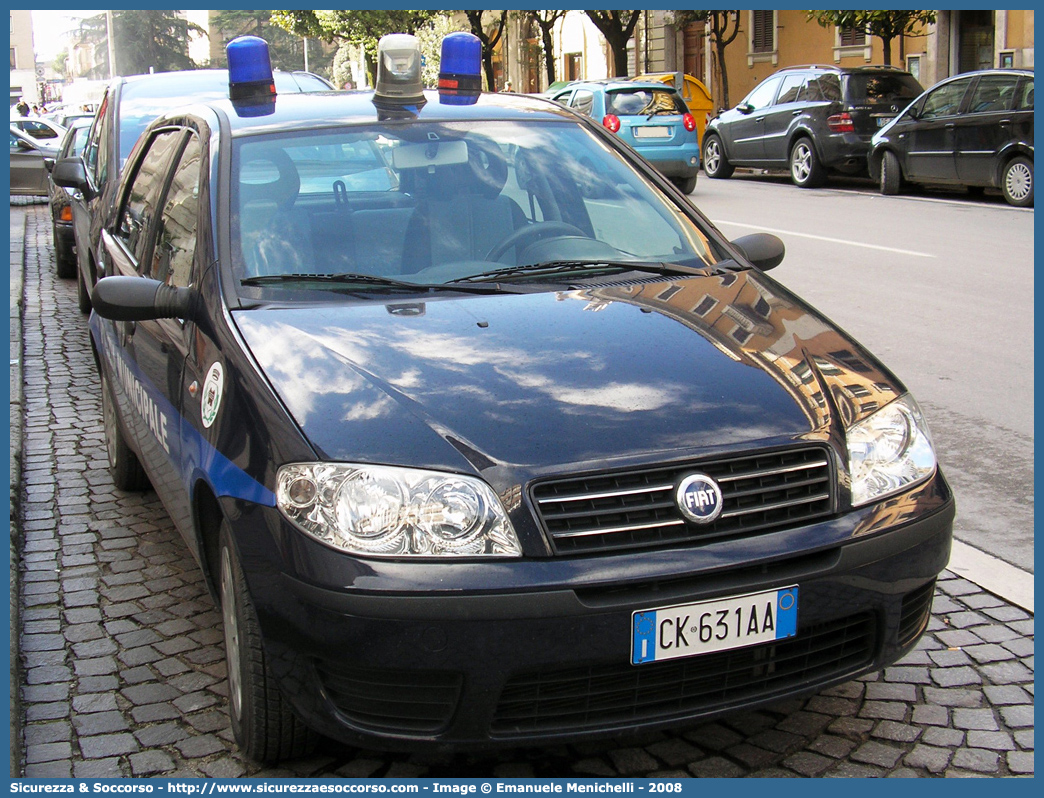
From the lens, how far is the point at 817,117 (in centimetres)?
1902

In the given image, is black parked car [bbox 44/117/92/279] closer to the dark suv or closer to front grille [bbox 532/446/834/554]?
front grille [bbox 532/446/834/554]

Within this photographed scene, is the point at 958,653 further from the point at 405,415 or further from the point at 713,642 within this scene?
the point at 405,415

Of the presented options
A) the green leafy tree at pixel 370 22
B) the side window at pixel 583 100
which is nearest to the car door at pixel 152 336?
the side window at pixel 583 100

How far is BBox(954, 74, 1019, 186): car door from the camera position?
15336 millimetres

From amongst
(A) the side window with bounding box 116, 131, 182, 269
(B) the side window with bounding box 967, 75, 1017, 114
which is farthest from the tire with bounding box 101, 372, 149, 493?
(B) the side window with bounding box 967, 75, 1017, 114

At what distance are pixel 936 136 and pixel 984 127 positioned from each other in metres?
0.98

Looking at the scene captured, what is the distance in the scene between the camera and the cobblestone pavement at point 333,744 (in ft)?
9.99

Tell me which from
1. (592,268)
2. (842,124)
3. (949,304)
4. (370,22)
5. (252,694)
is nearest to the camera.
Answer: (252,694)

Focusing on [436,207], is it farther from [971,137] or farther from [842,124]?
[842,124]

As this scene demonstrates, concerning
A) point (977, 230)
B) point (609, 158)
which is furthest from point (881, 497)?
point (977, 230)

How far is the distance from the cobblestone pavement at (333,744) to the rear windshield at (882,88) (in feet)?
52.4

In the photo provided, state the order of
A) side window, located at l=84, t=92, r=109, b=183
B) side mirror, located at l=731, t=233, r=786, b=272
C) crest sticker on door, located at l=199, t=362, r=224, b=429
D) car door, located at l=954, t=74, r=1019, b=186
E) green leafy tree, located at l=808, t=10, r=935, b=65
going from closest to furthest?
crest sticker on door, located at l=199, t=362, r=224, b=429, side mirror, located at l=731, t=233, r=786, b=272, side window, located at l=84, t=92, r=109, b=183, car door, located at l=954, t=74, r=1019, b=186, green leafy tree, located at l=808, t=10, r=935, b=65

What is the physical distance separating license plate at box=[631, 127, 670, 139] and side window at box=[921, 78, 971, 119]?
379 centimetres

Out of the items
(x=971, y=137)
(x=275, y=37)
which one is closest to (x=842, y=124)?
(x=971, y=137)
